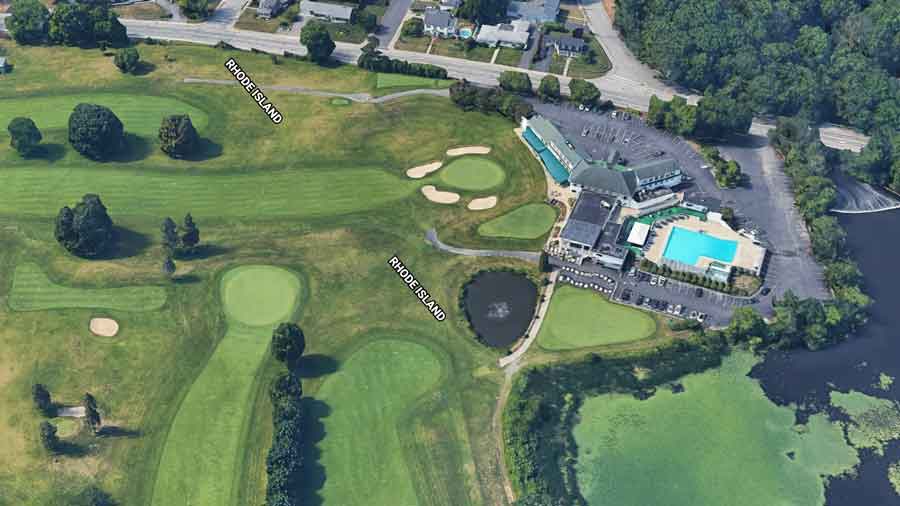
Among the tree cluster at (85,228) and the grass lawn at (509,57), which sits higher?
→ the grass lawn at (509,57)

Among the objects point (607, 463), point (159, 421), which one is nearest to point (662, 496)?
point (607, 463)

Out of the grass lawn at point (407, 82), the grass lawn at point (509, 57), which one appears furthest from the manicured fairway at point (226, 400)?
the grass lawn at point (509, 57)

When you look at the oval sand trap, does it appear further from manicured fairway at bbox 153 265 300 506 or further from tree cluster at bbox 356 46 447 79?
tree cluster at bbox 356 46 447 79

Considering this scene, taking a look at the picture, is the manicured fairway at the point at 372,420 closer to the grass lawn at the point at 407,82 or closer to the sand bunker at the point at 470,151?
the sand bunker at the point at 470,151

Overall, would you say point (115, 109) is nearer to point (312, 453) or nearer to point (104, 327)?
point (104, 327)

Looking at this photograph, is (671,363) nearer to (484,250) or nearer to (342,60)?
(484,250)

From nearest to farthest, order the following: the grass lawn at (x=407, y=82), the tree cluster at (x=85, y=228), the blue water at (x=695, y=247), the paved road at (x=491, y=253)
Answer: the tree cluster at (x=85, y=228) → the blue water at (x=695, y=247) → the paved road at (x=491, y=253) → the grass lawn at (x=407, y=82)

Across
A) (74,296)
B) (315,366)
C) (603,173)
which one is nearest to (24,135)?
(74,296)

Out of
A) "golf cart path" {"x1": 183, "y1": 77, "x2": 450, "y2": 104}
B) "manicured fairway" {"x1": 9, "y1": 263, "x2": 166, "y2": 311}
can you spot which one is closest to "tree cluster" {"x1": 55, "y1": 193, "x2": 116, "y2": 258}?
"manicured fairway" {"x1": 9, "y1": 263, "x2": 166, "y2": 311}
